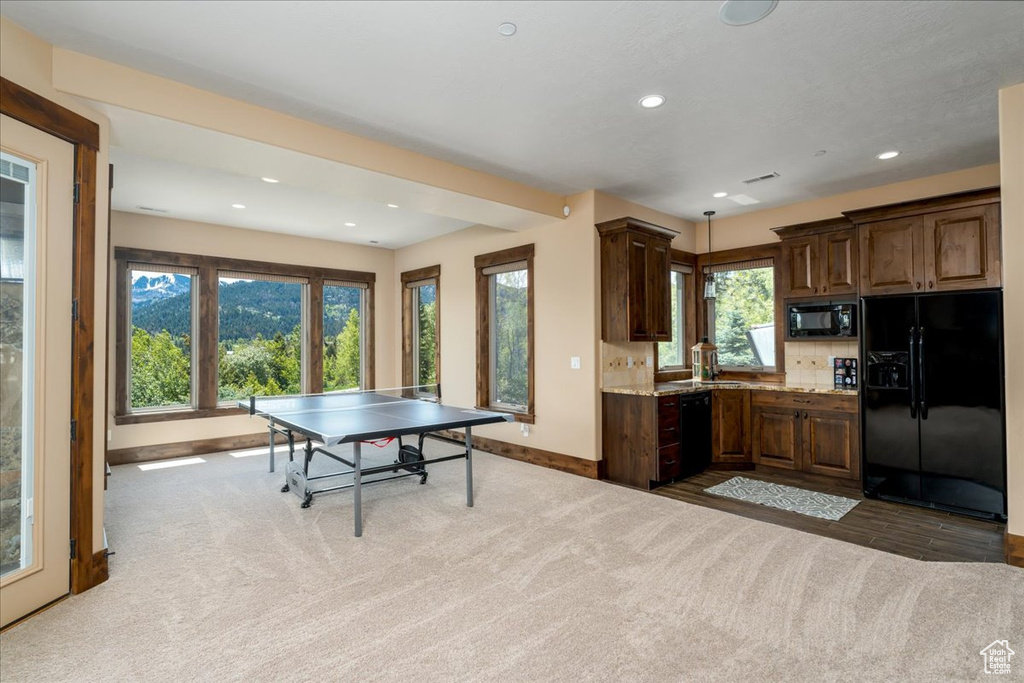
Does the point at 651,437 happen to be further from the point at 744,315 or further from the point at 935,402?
the point at 744,315

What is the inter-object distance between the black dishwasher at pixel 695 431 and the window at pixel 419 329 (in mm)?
3542

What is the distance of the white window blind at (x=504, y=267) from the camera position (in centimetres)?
582

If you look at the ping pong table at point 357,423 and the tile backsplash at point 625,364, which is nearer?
the ping pong table at point 357,423

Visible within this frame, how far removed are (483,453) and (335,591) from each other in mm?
3417

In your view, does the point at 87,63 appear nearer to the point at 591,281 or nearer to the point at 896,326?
the point at 591,281

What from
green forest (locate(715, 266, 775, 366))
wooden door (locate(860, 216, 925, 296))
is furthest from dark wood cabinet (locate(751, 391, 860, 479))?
wooden door (locate(860, 216, 925, 296))

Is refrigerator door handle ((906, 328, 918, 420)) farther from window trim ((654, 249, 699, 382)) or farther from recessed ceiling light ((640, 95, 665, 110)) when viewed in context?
recessed ceiling light ((640, 95, 665, 110))

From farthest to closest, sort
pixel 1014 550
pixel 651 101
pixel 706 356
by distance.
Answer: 1. pixel 706 356
2. pixel 651 101
3. pixel 1014 550

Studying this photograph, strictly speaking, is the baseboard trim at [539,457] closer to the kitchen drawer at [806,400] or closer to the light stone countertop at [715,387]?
the light stone countertop at [715,387]

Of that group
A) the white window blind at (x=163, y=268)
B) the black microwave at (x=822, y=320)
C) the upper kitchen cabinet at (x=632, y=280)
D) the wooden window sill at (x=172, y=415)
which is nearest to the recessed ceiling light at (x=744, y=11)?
the upper kitchen cabinet at (x=632, y=280)

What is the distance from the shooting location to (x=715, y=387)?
5.29 meters

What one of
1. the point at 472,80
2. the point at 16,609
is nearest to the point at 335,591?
the point at 16,609

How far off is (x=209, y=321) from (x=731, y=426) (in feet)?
20.3

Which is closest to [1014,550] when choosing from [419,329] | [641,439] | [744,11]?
[641,439]
